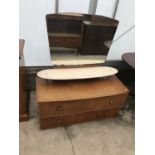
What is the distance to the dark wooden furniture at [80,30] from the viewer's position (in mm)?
1320

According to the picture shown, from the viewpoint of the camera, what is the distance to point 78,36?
1393 mm

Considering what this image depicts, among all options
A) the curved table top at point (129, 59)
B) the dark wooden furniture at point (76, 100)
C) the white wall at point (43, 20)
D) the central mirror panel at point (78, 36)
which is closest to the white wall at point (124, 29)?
the white wall at point (43, 20)

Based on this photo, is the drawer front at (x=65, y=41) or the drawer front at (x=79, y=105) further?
the drawer front at (x=65, y=41)

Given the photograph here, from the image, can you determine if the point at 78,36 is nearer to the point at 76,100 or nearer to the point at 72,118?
the point at 76,100

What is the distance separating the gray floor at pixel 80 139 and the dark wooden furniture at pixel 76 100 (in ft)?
0.20

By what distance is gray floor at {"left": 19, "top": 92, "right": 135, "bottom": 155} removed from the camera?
1.28 metres

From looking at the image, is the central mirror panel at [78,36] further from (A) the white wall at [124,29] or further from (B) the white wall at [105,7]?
(A) the white wall at [124,29]

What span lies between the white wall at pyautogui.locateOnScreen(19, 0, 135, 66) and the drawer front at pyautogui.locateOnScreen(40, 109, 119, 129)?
0.57 meters
